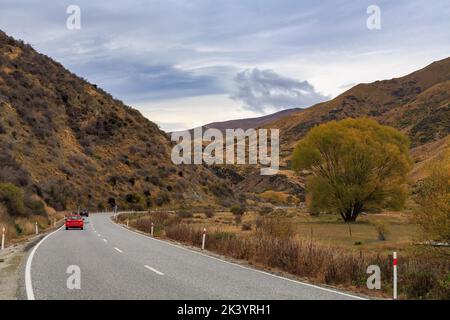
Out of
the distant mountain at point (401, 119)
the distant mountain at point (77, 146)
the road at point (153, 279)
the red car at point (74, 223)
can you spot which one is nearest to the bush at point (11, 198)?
the red car at point (74, 223)

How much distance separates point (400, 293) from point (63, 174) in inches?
2440

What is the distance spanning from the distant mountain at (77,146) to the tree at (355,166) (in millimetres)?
30785

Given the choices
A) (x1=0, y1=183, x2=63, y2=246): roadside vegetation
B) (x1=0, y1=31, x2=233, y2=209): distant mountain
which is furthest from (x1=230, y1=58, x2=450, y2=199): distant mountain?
(x1=0, y1=183, x2=63, y2=246): roadside vegetation

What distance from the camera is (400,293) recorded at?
11844mm

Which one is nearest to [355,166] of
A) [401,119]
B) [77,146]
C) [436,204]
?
[436,204]

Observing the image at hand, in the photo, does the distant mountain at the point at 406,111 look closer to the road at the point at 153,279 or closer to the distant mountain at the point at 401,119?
the distant mountain at the point at 401,119

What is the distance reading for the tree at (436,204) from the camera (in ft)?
63.8

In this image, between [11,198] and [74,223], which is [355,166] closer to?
[74,223]

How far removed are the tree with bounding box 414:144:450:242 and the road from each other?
8.84 meters

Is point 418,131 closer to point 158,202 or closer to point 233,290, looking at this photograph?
point 158,202

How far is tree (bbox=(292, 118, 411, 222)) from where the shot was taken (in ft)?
160

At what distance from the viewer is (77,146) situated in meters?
80.4

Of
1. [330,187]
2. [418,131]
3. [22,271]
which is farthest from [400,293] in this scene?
[418,131]

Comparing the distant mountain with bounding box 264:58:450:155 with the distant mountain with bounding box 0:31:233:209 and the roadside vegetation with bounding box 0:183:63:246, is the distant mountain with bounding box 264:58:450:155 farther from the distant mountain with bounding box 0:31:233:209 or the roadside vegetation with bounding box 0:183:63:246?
the roadside vegetation with bounding box 0:183:63:246
